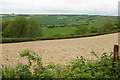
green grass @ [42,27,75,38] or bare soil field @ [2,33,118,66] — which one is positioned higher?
green grass @ [42,27,75,38]

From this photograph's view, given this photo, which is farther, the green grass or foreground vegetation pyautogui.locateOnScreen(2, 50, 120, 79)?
the green grass

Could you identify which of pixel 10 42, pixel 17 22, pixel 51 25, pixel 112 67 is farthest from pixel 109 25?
pixel 112 67

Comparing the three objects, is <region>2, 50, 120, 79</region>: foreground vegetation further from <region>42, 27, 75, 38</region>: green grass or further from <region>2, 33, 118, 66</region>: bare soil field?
<region>42, 27, 75, 38</region>: green grass

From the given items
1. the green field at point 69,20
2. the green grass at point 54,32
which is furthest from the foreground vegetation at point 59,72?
the green field at point 69,20

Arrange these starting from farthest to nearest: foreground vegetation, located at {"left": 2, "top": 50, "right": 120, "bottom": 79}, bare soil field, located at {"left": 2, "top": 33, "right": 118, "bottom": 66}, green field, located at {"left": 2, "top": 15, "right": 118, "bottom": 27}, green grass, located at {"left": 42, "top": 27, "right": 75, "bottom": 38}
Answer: green field, located at {"left": 2, "top": 15, "right": 118, "bottom": 27} → green grass, located at {"left": 42, "top": 27, "right": 75, "bottom": 38} → bare soil field, located at {"left": 2, "top": 33, "right": 118, "bottom": 66} → foreground vegetation, located at {"left": 2, "top": 50, "right": 120, "bottom": 79}

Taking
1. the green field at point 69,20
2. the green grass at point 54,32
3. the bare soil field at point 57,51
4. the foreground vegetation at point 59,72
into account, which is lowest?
the bare soil field at point 57,51

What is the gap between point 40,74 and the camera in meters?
2.82

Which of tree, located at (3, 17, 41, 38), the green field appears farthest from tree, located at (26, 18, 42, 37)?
the green field

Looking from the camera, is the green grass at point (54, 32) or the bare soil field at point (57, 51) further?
the green grass at point (54, 32)

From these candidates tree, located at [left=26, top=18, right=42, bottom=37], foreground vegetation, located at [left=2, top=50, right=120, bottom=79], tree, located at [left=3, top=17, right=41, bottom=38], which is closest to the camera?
foreground vegetation, located at [left=2, top=50, right=120, bottom=79]

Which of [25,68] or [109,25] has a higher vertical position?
[109,25]

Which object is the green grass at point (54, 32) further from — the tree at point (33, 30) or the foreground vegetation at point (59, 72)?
the foreground vegetation at point (59, 72)

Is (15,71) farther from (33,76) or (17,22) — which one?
(17,22)

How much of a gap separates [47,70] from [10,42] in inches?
408
